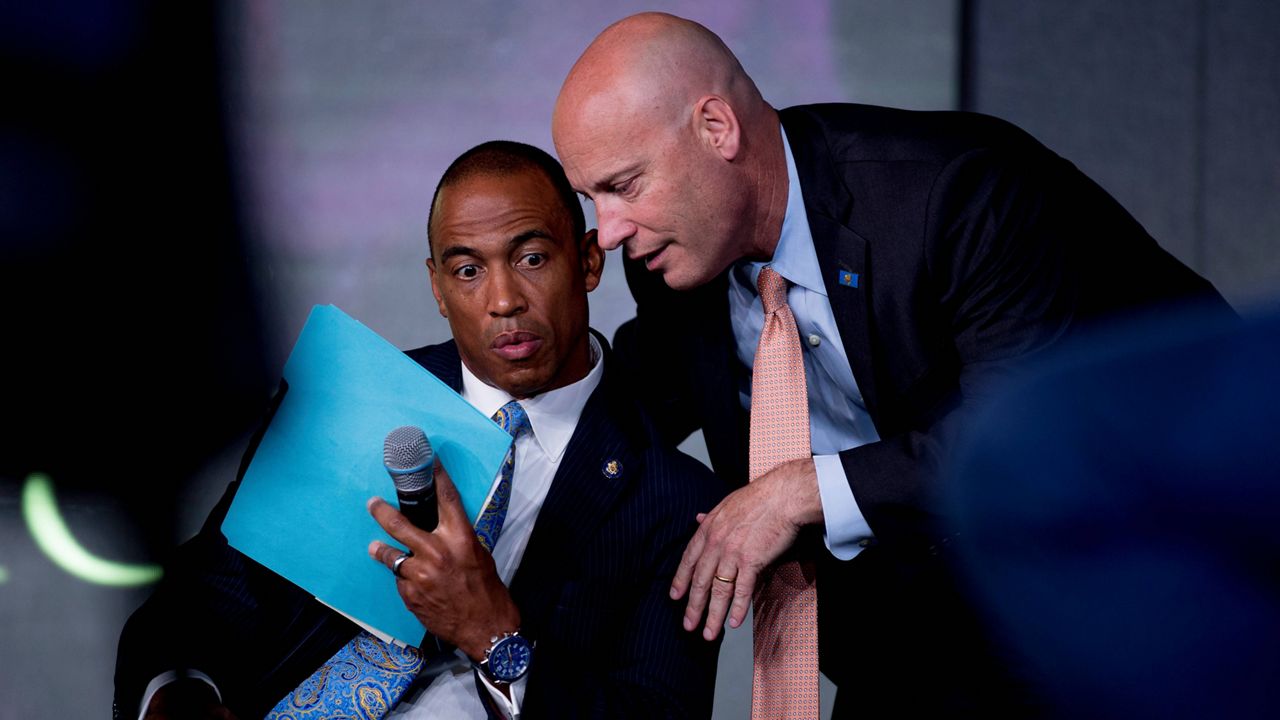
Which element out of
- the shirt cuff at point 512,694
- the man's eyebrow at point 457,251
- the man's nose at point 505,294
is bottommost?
the shirt cuff at point 512,694

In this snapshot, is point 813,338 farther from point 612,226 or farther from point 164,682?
point 164,682

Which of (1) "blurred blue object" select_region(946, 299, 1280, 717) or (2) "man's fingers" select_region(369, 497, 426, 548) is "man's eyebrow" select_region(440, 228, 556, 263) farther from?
(1) "blurred blue object" select_region(946, 299, 1280, 717)

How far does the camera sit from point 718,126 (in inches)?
67.6

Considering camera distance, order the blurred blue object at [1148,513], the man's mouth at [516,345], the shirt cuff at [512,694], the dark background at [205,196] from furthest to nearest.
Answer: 1. the dark background at [205,196]
2. the man's mouth at [516,345]
3. the shirt cuff at [512,694]
4. the blurred blue object at [1148,513]

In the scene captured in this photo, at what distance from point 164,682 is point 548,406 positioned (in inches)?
27.7

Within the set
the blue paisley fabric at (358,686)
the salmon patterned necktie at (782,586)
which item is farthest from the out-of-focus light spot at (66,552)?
the salmon patterned necktie at (782,586)

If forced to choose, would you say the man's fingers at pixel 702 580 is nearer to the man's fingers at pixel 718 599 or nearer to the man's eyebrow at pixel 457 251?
the man's fingers at pixel 718 599

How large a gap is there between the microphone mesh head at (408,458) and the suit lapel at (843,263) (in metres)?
0.70

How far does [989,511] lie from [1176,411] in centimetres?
12

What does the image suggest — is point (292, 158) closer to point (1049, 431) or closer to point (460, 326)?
point (460, 326)

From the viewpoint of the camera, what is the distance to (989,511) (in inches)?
23.3

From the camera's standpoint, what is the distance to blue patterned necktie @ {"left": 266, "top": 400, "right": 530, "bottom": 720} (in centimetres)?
163

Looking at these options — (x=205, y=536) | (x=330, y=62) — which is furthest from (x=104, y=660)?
(x=330, y=62)

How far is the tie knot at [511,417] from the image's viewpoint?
175 cm
